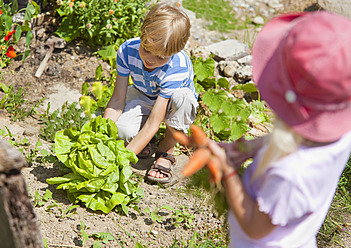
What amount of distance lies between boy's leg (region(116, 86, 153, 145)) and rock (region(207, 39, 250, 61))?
3.93 feet

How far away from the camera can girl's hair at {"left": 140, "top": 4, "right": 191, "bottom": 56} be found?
221cm

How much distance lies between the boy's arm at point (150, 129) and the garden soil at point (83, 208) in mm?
261

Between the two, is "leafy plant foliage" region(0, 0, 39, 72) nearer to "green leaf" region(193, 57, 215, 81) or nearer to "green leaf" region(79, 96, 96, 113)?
"green leaf" region(79, 96, 96, 113)

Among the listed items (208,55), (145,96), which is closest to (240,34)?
(208,55)

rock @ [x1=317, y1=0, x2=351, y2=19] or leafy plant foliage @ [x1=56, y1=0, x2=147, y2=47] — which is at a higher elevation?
leafy plant foliage @ [x1=56, y1=0, x2=147, y2=47]

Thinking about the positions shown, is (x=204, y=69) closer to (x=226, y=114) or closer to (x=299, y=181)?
(x=226, y=114)

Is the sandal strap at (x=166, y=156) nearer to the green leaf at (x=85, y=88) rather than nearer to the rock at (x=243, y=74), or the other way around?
the green leaf at (x=85, y=88)

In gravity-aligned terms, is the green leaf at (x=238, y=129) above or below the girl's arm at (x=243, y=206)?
below

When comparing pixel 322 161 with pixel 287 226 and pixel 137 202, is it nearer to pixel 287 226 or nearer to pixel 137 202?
pixel 287 226

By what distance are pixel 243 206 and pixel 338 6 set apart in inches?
133

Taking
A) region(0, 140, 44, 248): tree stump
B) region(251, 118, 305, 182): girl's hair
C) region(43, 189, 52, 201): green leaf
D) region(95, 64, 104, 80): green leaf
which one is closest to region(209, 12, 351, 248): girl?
region(251, 118, 305, 182): girl's hair

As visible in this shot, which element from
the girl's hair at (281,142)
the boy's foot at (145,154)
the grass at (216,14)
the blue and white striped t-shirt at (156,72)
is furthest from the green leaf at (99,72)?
the girl's hair at (281,142)

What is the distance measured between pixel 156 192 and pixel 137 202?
7.5 inches

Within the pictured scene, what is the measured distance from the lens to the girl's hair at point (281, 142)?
1.10m
